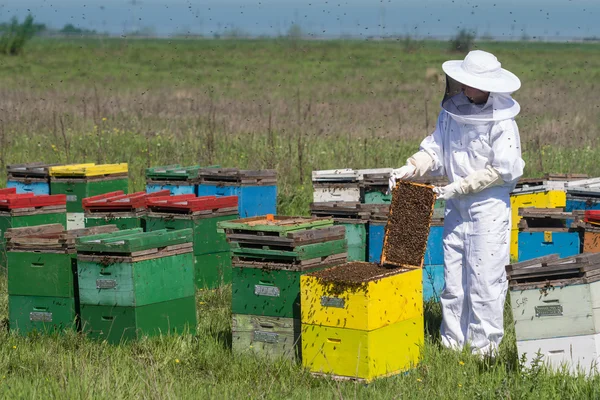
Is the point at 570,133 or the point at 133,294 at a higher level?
the point at 570,133

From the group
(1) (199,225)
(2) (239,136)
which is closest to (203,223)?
(1) (199,225)

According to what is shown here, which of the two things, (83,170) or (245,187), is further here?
(83,170)

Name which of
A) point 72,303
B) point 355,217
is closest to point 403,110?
point 355,217

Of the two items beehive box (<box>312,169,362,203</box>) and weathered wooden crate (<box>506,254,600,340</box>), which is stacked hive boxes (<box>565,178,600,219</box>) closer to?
beehive box (<box>312,169,362,203</box>)

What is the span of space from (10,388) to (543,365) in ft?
10.3

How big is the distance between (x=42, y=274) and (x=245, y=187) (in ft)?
10.2

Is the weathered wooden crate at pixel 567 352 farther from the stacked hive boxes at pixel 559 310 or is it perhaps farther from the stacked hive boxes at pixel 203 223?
the stacked hive boxes at pixel 203 223

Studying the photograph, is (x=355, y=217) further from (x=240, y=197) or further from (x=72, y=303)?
(x=72, y=303)

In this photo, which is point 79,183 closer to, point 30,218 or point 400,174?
point 30,218

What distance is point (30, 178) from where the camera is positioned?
33.4ft

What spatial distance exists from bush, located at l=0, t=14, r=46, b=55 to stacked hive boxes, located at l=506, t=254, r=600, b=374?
3468 cm

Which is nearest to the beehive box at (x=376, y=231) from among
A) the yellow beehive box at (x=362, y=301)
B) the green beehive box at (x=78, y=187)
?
the yellow beehive box at (x=362, y=301)

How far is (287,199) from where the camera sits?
40.2 feet

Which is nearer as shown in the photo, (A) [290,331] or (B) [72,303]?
(A) [290,331]
